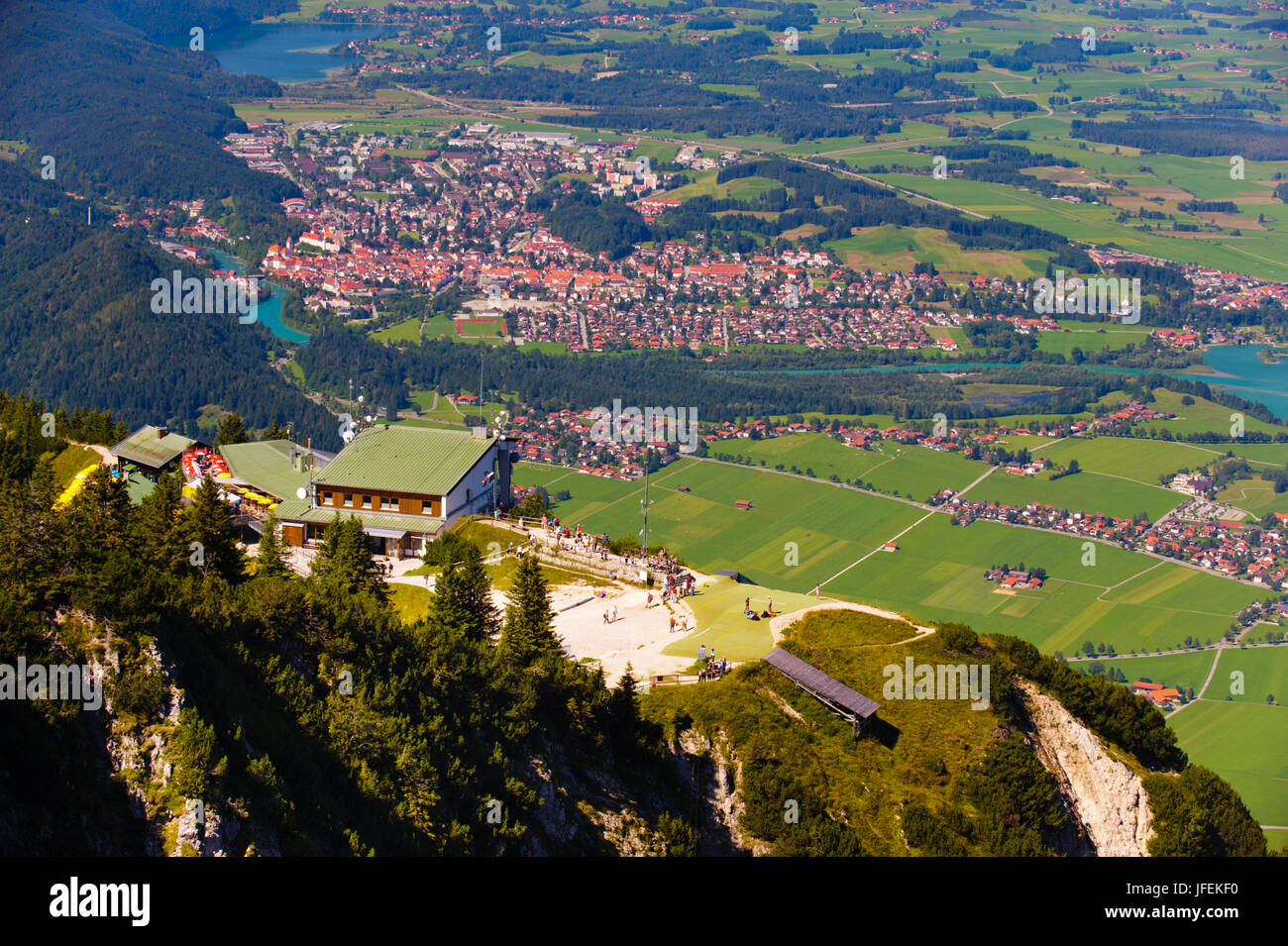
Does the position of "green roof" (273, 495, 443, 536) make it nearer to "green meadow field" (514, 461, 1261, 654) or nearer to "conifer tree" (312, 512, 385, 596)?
"conifer tree" (312, 512, 385, 596)

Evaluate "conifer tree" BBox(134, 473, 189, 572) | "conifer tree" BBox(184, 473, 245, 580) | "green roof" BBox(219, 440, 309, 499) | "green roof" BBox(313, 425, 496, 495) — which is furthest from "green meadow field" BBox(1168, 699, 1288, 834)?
"conifer tree" BBox(134, 473, 189, 572)

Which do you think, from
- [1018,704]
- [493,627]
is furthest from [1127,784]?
[493,627]

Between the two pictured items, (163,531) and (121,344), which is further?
(121,344)

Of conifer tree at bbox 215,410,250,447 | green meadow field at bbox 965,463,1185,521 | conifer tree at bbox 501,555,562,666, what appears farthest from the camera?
green meadow field at bbox 965,463,1185,521

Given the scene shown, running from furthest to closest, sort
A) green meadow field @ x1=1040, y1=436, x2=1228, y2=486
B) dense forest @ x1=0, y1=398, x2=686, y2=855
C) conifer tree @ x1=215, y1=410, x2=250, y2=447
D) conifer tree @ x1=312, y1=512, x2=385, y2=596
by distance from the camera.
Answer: green meadow field @ x1=1040, y1=436, x2=1228, y2=486
conifer tree @ x1=215, y1=410, x2=250, y2=447
conifer tree @ x1=312, y1=512, x2=385, y2=596
dense forest @ x1=0, y1=398, x2=686, y2=855

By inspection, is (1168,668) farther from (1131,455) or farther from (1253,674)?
(1131,455)

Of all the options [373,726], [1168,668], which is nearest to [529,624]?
[373,726]
